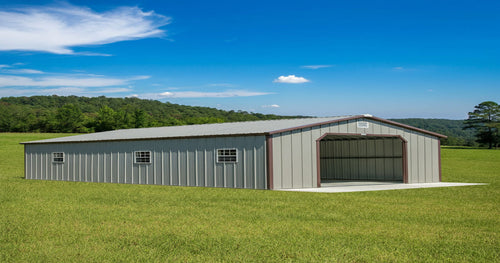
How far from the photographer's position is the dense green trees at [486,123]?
261ft

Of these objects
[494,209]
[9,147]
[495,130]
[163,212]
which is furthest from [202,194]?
[495,130]

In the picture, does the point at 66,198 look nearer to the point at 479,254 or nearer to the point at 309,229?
the point at 309,229

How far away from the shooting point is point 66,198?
16.2 meters

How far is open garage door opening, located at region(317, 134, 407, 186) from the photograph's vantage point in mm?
25422

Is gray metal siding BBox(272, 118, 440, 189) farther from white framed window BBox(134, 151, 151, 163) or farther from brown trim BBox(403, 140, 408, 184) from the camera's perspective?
white framed window BBox(134, 151, 151, 163)

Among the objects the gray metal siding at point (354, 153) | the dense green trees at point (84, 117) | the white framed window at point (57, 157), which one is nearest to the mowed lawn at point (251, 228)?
the gray metal siding at point (354, 153)

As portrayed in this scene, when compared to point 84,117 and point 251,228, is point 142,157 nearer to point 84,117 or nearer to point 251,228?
point 251,228

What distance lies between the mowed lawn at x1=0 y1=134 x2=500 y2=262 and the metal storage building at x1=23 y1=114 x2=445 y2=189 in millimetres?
3747

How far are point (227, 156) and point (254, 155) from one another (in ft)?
4.78

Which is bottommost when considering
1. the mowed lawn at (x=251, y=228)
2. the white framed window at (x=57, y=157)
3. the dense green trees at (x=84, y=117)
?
the mowed lawn at (x=251, y=228)

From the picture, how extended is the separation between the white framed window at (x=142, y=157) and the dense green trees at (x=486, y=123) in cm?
6847

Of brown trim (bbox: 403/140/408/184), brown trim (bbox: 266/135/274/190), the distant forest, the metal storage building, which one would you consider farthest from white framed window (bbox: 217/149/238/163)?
the distant forest

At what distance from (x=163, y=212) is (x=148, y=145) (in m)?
12.0

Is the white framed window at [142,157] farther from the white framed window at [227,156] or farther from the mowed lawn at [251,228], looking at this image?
the mowed lawn at [251,228]
